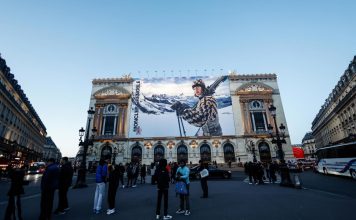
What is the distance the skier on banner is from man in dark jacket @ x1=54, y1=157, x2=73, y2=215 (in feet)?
109

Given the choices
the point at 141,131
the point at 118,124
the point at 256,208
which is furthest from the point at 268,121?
the point at 256,208

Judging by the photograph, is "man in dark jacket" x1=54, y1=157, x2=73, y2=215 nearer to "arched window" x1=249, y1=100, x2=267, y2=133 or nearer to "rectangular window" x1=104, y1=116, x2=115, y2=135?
"rectangular window" x1=104, y1=116, x2=115, y2=135

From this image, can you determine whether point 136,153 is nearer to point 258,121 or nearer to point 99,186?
point 258,121

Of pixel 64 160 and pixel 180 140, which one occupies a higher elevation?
pixel 180 140

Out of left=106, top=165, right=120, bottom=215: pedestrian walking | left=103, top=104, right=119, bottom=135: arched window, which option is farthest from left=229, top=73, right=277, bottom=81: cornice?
left=106, top=165, right=120, bottom=215: pedestrian walking

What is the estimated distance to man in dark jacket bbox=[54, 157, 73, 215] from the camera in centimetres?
667

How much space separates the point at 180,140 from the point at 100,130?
623 inches

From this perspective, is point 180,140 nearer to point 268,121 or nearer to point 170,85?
point 170,85

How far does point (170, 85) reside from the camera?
4428cm

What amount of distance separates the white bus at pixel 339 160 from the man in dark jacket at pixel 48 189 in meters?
21.6

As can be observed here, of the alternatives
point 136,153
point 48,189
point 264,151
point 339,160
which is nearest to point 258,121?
point 264,151

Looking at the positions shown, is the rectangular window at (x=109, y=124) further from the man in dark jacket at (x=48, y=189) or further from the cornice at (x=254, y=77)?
the man in dark jacket at (x=48, y=189)

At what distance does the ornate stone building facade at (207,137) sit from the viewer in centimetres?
3869

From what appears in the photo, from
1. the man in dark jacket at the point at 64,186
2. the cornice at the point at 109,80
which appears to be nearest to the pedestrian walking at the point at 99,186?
the man in dark jacket at the point at 64,186
